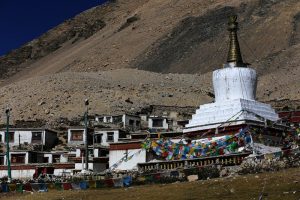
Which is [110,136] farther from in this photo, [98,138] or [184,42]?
[184,42]

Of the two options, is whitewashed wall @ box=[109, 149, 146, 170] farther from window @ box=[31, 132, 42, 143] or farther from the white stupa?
window @ box=[31, 132, 42, 143]

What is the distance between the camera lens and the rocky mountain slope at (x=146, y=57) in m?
67.6

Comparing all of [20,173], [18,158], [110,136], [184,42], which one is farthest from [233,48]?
[184,42]

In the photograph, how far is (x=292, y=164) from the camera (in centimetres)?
2186

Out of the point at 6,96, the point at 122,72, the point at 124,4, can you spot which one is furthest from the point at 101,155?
the point at 124,4

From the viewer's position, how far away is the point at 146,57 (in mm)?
100250

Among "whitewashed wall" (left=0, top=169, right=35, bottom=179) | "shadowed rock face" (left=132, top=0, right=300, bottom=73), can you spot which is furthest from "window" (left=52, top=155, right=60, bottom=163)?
"shadowed rock face" (left=132, top=0, right=300, bottom=73)

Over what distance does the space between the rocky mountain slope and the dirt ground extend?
40.1 metres

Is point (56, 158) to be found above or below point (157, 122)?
below

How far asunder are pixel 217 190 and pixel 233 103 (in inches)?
402

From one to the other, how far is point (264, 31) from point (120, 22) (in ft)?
165

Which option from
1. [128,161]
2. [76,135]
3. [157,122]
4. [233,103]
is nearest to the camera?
[233,103]

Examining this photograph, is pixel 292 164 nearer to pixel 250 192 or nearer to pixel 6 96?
pixel 250 192

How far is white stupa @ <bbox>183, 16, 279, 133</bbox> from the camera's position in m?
28.0
